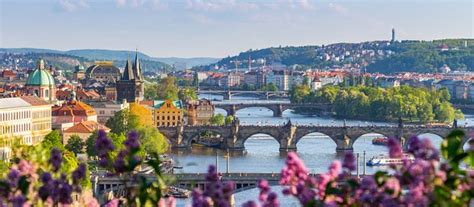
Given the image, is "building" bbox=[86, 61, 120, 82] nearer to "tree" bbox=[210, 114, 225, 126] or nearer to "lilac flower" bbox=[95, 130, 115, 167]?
"tree" bbox=[210, 114, 225, 126]

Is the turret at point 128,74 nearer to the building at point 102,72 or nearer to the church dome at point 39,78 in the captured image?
the church dome at point 39,78

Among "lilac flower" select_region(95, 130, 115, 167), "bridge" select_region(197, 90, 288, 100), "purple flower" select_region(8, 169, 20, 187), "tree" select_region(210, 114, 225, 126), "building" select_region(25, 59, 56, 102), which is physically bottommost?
"bridge" select_region(197, 90, 288, 100)

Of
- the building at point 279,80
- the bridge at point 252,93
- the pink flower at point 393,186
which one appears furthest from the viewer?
the building at point 279,80

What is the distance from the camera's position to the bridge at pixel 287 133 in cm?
4450

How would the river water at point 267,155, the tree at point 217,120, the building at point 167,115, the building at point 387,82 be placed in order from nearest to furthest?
1. the river water at point 267,155
2. the building at point 167,115
3. the tree at point 217,120
4. the building at point 387,82

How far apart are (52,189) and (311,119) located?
59.4 metres

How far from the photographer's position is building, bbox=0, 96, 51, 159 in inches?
1444

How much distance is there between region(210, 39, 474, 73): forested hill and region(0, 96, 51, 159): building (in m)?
87.7

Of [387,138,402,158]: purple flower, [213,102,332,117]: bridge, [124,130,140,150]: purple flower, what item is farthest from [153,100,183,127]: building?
[387,138,402,158]: purple flower

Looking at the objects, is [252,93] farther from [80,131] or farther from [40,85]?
[80,131]

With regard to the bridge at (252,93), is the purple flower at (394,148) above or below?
above

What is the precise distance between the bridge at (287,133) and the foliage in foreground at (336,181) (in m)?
39.4

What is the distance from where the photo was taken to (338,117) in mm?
66750

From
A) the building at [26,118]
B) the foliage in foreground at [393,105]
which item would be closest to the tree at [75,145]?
Answer: the building at [26,118]
